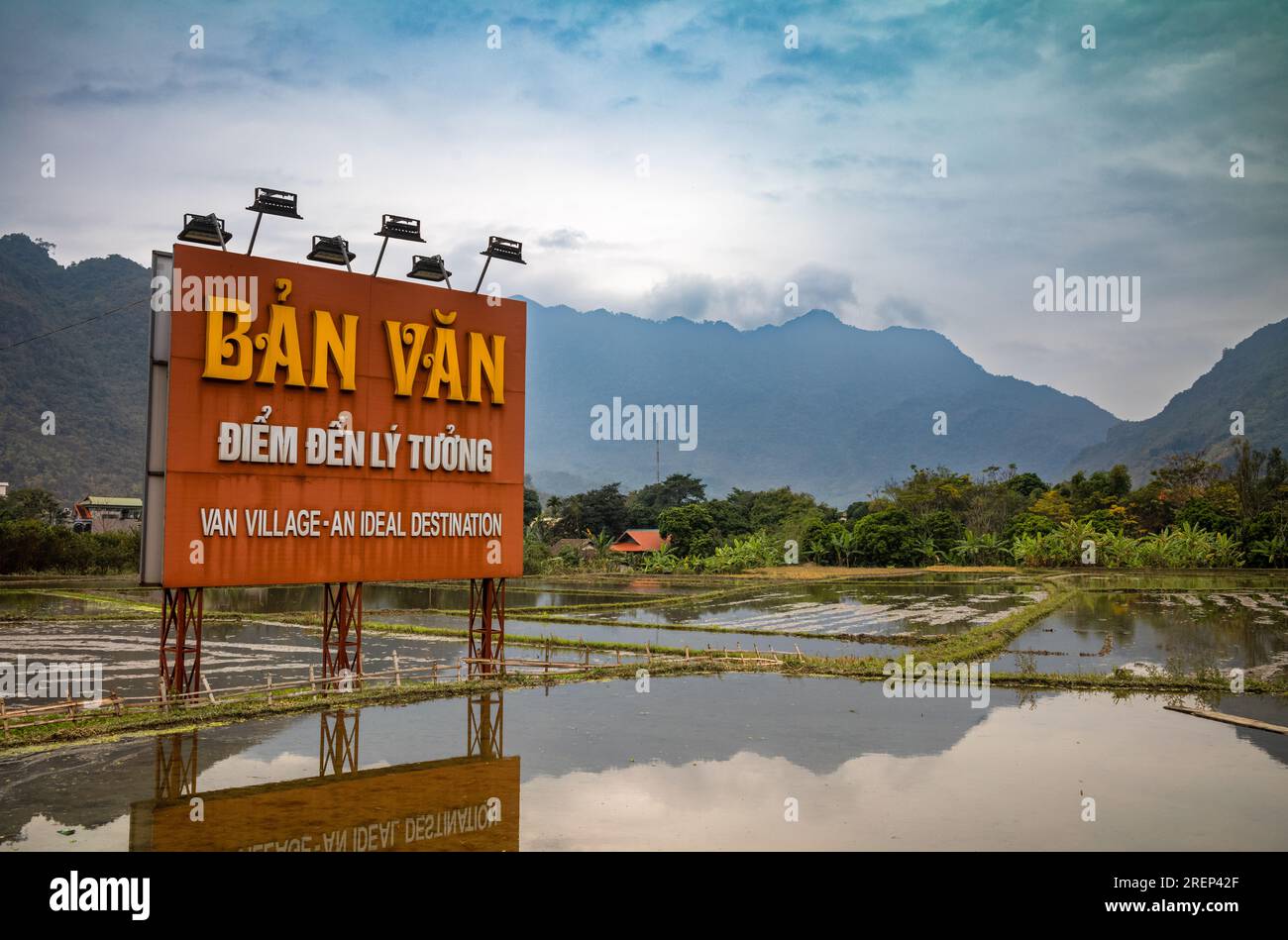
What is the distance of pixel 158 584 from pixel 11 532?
68.0 meters

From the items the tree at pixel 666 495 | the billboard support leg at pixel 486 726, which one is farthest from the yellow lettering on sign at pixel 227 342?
the tree at pixel 666 495

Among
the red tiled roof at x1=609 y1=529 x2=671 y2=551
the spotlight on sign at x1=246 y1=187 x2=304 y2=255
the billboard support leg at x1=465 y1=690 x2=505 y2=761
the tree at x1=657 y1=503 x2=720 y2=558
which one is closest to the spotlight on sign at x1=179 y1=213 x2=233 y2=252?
the spotlight on sign at x1=246 y1=187 x2=304 y2=255

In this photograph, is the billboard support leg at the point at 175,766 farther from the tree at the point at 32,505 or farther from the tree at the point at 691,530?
the tree at the point at 32,505

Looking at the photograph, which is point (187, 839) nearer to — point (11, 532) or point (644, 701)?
point (644, 701)

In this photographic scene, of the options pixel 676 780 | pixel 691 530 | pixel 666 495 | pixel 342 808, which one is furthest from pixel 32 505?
pixel 676 780

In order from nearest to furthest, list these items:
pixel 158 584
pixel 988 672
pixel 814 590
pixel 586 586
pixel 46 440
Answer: pixel 158 584
pixel 988 672
pixel 814 590
pixel 586 586
pixel 46 440

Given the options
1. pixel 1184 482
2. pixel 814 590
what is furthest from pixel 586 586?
pixel 1184 482

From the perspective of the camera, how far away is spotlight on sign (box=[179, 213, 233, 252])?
29.4m

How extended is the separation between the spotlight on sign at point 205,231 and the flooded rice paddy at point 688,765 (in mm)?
13799

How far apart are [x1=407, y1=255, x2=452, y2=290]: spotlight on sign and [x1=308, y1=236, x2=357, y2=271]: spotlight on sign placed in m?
2.64

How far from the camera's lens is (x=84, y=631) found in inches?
1945

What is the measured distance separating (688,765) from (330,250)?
63.5 feet

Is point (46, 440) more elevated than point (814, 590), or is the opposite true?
point (46, 440)

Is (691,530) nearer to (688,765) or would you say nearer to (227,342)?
(227,342)
